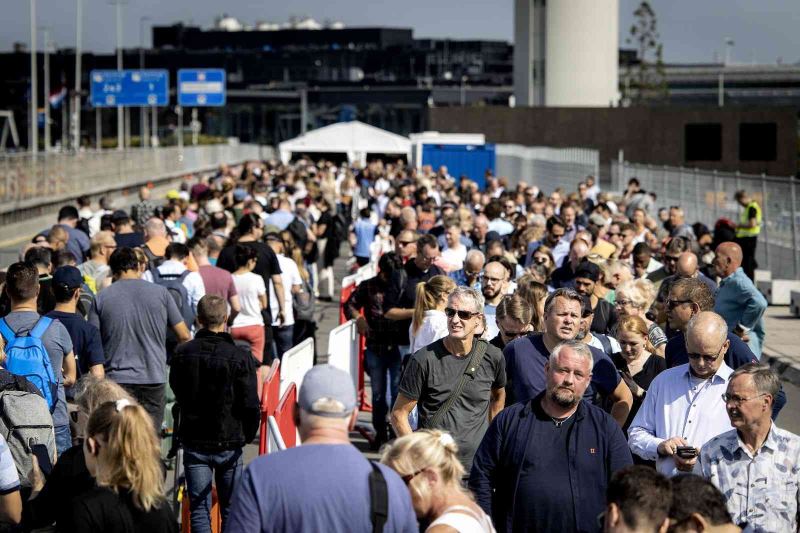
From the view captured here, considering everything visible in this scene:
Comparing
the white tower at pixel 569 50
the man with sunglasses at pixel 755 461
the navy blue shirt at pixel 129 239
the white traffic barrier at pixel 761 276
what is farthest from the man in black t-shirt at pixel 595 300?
the white tower at pixel 569 50

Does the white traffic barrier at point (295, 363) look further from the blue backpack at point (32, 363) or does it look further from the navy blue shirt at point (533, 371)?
the navy blue shirt at point (533, 371)

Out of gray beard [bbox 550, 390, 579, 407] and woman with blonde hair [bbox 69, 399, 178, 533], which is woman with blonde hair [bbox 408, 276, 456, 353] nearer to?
gray beard [bbox 550, 390, 579, 407]

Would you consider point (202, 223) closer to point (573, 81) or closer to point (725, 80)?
point (573, 81)

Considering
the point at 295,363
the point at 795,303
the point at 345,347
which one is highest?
the point at 295,363

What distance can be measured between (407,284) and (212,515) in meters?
3.72

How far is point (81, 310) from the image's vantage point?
11.3 meters

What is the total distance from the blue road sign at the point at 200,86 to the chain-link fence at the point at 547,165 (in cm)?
2897

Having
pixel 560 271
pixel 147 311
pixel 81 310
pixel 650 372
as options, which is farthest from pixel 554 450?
pixel 560 271

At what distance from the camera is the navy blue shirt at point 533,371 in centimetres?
773

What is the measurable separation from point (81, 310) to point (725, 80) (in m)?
Result: 124

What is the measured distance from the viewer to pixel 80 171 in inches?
1758

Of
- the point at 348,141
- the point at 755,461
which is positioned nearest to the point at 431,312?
the point at 755,461

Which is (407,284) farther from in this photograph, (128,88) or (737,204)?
(128,88)

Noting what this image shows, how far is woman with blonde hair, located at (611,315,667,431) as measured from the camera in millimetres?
8281
